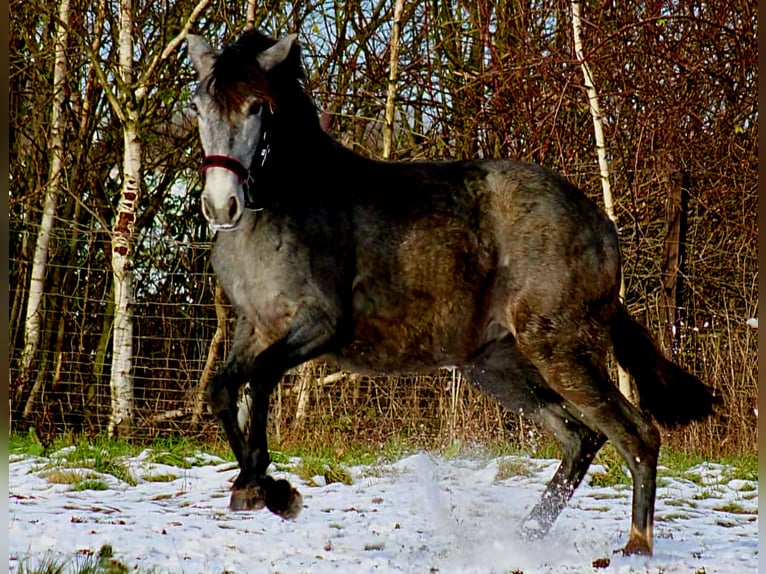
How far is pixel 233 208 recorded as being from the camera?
3.61 meters

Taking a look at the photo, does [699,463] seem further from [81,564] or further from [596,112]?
[81,564]

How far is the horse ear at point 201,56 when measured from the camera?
404 centimetres

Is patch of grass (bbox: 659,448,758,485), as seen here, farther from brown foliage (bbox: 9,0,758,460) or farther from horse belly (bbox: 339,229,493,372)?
horse belly (bbox: 339,229,493,372)

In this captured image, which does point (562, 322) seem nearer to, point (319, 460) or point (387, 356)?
point (387, 356)

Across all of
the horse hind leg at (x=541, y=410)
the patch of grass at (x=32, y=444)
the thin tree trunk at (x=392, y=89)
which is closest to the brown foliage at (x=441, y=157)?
the thin tree trunk at (x=392, y=89)

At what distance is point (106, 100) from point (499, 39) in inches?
142

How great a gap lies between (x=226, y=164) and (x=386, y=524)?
1929 mm

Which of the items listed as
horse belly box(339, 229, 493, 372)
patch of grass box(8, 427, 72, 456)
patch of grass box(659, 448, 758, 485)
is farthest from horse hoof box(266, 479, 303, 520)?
patch of grass box(8, 427, 72, 456)

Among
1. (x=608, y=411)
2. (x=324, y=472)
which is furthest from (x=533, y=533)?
(x=324, y=472)

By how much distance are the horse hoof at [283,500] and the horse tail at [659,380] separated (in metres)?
1.76

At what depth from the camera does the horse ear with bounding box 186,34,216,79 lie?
159 inches

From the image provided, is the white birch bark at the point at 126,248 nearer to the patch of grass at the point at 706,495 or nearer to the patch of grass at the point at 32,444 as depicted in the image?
the patch of grass at the point at 32,444

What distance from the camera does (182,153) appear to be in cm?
943

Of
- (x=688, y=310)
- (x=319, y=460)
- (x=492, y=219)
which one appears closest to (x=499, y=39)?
(x=688, y=310)
